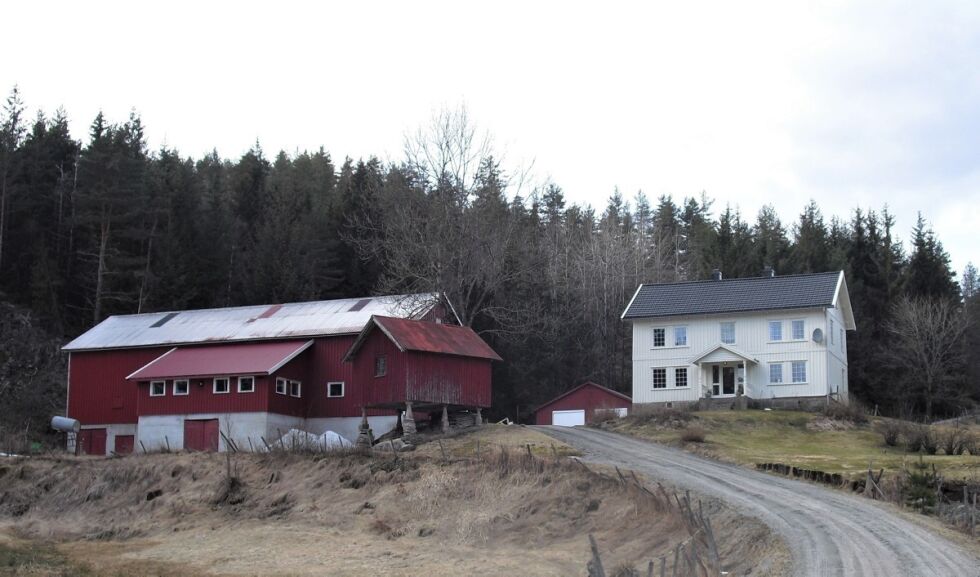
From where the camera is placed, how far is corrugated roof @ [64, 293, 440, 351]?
58094 millimetres

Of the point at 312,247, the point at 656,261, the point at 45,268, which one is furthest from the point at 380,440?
the point at 656,261

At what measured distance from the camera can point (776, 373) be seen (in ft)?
194

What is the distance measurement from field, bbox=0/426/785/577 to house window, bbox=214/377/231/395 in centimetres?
764

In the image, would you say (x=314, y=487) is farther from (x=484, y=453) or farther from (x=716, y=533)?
(x=716, y=533)

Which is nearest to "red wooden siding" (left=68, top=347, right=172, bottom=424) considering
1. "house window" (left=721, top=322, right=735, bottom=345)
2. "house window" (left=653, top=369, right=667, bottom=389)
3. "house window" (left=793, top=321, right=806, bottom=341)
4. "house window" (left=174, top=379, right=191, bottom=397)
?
"house window" (left=174, top=379, right=191, bottom=397)

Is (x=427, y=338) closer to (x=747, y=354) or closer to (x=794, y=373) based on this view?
(x=747, y=354)

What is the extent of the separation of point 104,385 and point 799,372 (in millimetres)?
37566

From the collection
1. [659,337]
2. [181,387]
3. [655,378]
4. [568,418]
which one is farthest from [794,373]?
[181,387]

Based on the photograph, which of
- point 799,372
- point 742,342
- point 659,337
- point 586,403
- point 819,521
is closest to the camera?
point 819,521

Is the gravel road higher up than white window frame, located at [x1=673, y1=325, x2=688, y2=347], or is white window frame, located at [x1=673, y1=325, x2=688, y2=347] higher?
white window frame, located at [x1=673, y1=325, x2=688, y2=347]

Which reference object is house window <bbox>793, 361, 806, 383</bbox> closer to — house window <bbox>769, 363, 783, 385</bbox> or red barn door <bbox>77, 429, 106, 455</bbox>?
house window <bbox>769, 363, 783, 385</bbox>

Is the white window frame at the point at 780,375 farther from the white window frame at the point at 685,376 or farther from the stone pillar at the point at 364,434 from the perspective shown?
the stone pillar at the point at 364,434

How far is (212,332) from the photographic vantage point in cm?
5947

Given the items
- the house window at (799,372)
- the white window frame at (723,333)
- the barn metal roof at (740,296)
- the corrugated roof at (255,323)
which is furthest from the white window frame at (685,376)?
the corrugated roof at (255,323)
